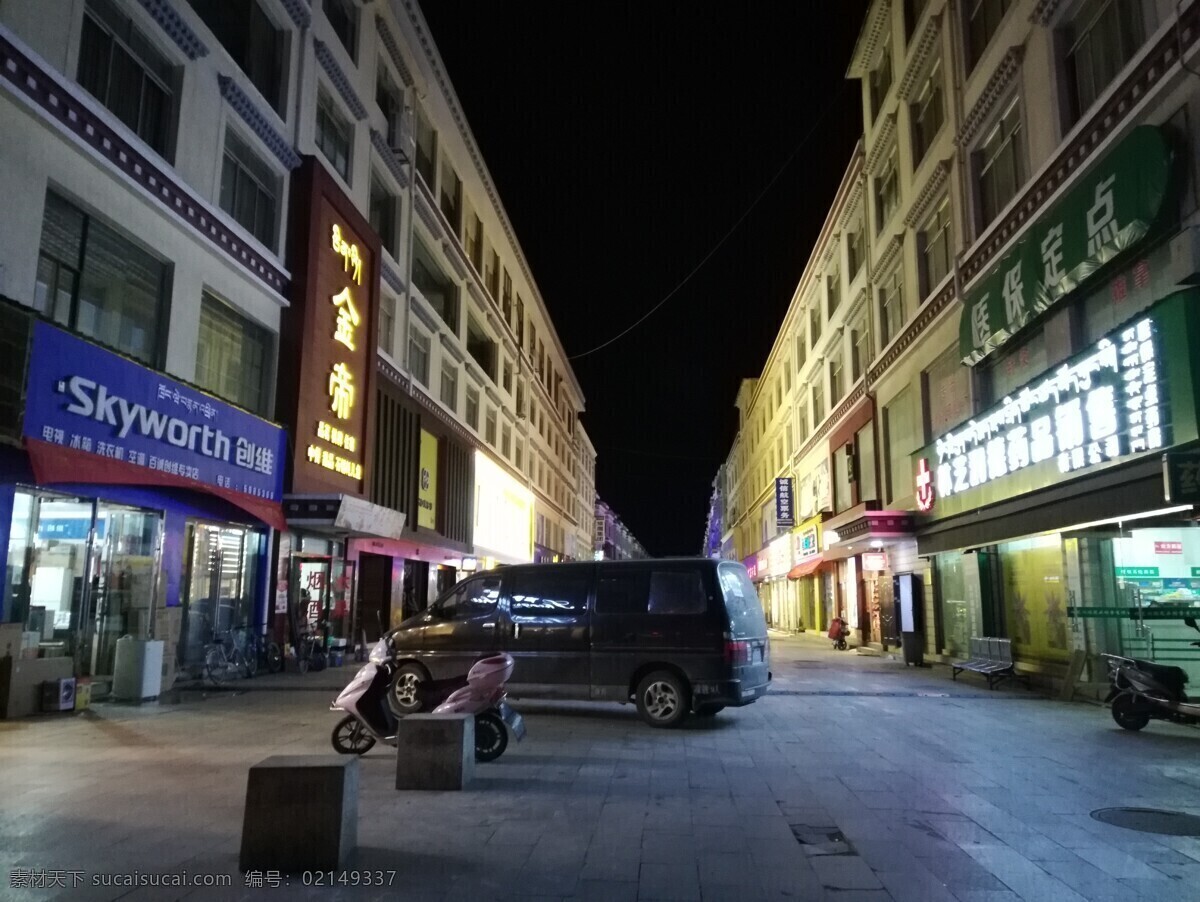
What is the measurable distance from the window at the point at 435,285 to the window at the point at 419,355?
59.7 inches

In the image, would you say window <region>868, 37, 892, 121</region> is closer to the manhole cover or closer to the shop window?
the shop window

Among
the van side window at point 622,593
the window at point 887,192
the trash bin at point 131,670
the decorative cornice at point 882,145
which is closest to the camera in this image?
the van side window at point 622,593

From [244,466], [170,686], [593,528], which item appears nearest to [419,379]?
[244,466]

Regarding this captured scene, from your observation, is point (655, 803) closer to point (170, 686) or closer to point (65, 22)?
point (170, 686)

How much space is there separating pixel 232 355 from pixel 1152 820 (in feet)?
50.5

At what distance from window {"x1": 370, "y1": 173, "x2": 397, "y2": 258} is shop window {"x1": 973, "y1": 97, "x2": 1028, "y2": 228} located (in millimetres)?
15003

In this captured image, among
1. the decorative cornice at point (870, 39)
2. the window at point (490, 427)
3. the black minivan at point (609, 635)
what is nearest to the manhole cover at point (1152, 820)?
the black minivan at point (609, 635)

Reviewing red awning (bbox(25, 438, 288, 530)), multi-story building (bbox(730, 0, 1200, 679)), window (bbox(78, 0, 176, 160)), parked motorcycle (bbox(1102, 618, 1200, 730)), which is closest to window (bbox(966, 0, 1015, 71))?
multi-story building (bbox(730, 0, 1200, 679))

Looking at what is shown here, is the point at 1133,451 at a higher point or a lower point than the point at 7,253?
lower

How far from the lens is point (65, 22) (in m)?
11.1

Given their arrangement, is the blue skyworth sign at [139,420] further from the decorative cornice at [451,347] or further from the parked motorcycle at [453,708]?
the decorative cornice at [451,347]

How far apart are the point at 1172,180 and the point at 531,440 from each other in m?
38.4

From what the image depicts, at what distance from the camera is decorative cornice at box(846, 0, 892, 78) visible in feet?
80.0

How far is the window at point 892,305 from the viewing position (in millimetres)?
23734
